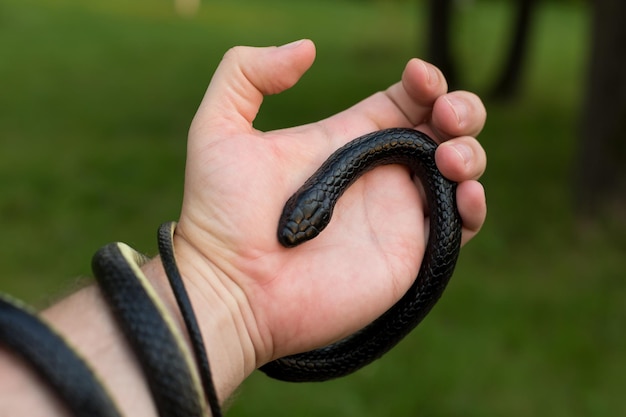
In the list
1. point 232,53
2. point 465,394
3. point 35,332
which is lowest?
point 465,394

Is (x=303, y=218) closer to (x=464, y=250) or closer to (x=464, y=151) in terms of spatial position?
(x=464, y=151)

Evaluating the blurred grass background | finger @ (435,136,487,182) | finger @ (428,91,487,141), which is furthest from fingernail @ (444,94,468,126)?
the blurred grass background

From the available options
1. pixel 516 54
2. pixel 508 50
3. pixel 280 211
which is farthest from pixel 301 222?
pixel 508 50

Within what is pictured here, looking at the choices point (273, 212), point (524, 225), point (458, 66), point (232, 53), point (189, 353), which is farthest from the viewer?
point (458, 66)

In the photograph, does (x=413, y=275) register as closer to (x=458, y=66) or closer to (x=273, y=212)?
(x=273, y=212)

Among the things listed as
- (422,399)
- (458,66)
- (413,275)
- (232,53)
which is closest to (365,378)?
(422,399)

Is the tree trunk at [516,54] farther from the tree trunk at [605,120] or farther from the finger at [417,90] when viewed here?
the finger at [417,90]

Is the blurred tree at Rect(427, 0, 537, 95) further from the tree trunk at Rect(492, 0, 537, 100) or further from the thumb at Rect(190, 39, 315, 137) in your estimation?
the thumb at Rect(190, 39, 315, 137)
